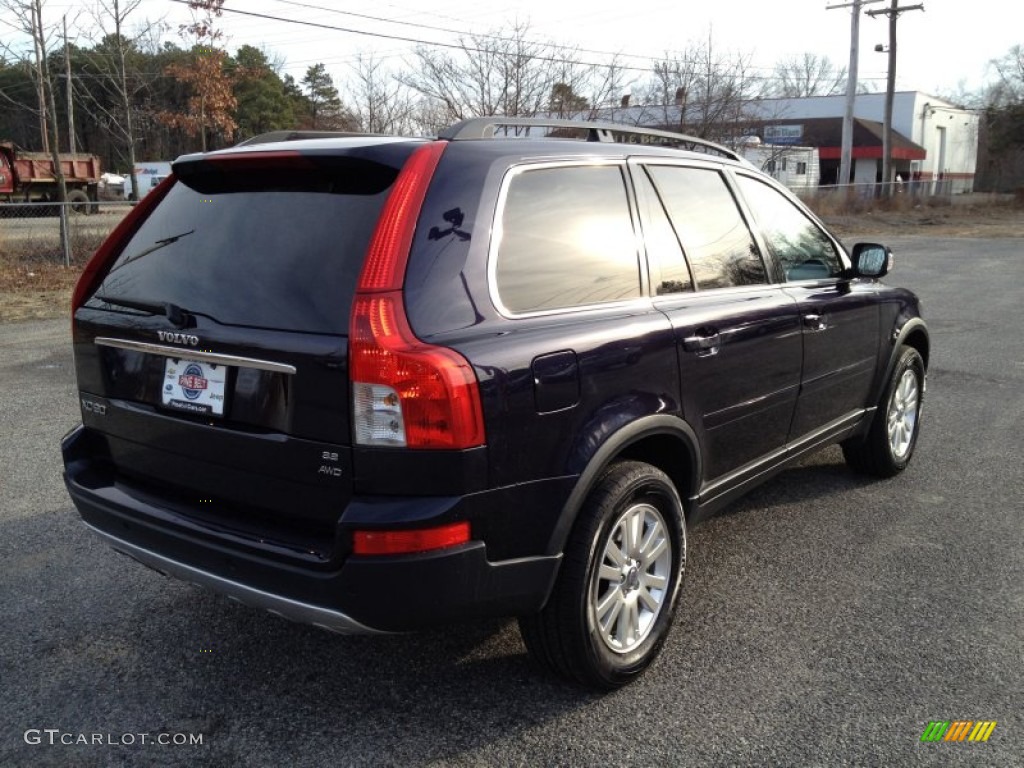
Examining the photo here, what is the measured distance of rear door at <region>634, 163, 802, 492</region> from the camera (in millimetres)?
3328

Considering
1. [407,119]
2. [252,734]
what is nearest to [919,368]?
[252,734]

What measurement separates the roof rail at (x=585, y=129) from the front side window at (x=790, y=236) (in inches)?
9.4

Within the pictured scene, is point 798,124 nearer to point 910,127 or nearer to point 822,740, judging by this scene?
point 910,127

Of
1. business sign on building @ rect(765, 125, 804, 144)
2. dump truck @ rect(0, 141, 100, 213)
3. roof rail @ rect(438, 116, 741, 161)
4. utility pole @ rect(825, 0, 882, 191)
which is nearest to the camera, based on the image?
roof rail @ rect(438, 116, 741, 161)

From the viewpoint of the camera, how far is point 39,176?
31.2 meters

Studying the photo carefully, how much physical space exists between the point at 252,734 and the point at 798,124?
59264mm

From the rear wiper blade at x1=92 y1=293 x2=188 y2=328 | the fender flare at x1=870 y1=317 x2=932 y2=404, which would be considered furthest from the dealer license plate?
the fender flare at x1=870 y1=317 x2=932 y2=404

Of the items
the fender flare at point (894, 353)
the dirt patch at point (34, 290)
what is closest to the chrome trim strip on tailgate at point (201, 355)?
the fender flare at point (894, 353)

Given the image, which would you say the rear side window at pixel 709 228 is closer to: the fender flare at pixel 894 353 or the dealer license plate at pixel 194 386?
the fender flare at pixel 894 353

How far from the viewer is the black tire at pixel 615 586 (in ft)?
9.25

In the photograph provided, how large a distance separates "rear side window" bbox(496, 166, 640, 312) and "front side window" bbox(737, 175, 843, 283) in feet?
3.65

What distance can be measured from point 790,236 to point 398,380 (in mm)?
2680

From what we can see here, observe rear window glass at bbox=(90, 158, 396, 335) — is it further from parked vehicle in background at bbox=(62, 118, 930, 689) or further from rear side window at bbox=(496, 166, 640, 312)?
rear side window at bbox=(496, 166, 640, 312)

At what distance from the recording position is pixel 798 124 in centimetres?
5609
